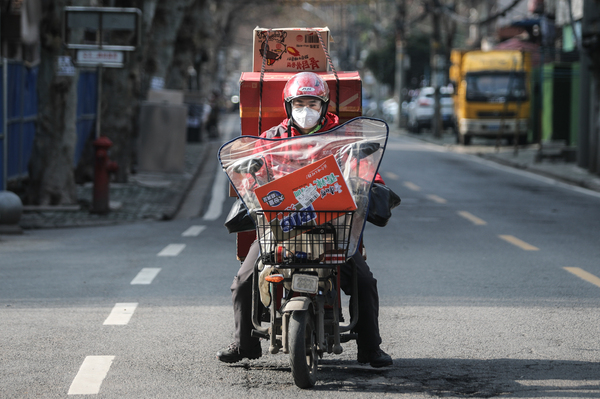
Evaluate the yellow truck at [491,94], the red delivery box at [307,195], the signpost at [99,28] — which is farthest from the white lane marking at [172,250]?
the yellow truck at [491,94]

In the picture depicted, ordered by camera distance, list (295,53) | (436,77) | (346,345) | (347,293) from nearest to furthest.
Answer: (347,293) < (346,345) < (295,53) < (436,77)

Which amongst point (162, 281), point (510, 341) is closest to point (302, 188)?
point (510, 341)

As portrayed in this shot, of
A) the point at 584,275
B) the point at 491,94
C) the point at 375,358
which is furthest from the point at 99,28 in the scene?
the point at 491,94

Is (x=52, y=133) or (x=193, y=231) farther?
(x=52, y=133)

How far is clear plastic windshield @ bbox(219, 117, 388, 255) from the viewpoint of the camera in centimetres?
479

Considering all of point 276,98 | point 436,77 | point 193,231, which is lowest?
point 193,231

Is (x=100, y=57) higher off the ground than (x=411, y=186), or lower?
higher

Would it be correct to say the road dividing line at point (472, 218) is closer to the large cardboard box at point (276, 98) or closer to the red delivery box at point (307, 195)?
the large cardboard box at point (276, 98)

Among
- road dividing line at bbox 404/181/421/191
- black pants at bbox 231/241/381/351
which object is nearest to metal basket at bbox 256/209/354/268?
black pants at bbox 231/241/381/351

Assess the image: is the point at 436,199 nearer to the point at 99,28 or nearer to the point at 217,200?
the point at 217,200

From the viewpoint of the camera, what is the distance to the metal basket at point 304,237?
4.77m

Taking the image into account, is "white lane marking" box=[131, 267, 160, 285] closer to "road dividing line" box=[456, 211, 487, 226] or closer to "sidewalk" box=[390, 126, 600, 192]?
"road dividing line" box=[456, 211, 487, 226]

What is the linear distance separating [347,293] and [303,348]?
587 millimetres

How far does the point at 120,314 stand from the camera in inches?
280
